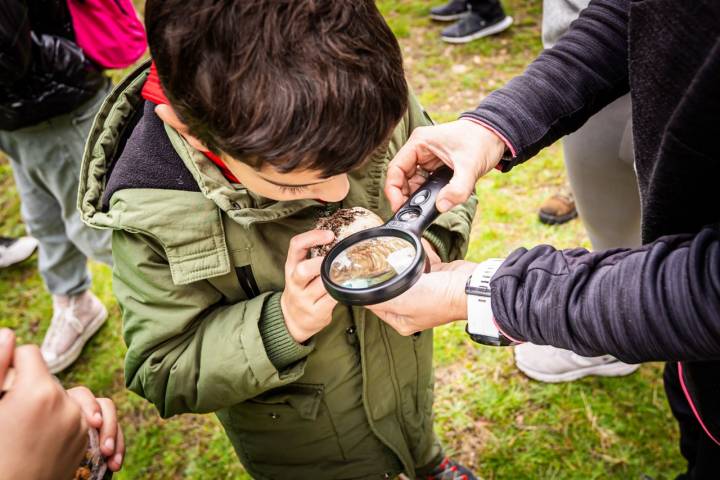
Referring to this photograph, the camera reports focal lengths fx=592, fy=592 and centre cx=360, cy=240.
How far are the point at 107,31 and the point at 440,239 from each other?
172 cm

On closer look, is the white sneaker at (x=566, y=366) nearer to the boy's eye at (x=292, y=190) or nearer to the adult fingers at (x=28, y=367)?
the boy's eye at (x=292, y=190)

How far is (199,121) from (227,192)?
0.22 metres

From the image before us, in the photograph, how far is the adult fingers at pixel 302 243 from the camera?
1.37 metres

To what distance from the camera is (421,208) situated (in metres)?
1.43

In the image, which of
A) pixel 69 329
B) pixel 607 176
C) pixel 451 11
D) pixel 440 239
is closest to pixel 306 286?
pixel 440 239

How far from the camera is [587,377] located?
9.14 ft

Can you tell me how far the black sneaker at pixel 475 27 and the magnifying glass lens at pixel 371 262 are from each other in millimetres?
4407

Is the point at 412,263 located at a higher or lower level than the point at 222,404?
higher

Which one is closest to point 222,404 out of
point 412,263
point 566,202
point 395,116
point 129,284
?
point 129,284

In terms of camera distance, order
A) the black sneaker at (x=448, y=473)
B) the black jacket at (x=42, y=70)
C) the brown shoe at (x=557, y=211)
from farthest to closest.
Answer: the brown shoe at (x=557, y=211) < the black sneaker at (x=448, y=473) < the black jacket at (x=42, y=70)

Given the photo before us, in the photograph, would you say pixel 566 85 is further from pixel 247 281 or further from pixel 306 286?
pixel 247 281

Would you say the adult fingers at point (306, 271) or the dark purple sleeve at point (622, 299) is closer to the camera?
the dark purple sleeve at point (622, 299)

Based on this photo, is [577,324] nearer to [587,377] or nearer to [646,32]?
[646,32]

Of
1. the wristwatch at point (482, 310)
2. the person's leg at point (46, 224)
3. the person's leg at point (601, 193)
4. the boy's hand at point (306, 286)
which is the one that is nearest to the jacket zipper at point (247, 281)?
the boy's hand at point (306, 286)
